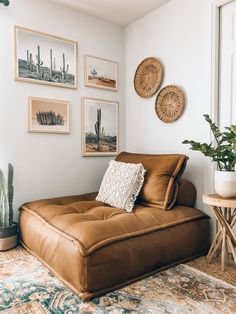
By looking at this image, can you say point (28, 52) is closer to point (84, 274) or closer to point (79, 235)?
point (79, 235)

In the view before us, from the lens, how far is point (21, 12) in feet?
8.39

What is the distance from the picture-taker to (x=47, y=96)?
106 inches

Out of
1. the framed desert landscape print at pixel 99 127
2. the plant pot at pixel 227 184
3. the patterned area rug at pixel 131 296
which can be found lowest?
the patterned area rug at pixel 131 296

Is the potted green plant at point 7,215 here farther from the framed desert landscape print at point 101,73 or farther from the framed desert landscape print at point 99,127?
the framed desert landscape print at point 101,73

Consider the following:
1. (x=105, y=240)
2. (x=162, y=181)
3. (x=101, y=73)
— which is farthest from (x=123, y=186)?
(x=101, y=73)

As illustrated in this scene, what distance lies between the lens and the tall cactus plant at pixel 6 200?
232 centimetres

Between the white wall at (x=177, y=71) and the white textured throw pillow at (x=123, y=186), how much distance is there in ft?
1.87

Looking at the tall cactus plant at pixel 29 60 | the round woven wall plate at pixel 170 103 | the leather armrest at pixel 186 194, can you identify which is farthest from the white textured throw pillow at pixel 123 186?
the tall cactus plant at pixel 29 60

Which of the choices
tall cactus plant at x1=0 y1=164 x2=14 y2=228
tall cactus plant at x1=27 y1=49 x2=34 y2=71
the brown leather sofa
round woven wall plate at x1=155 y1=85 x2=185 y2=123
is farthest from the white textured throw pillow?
tall cactus plant at x1=27 y1=49 x2=34 y2=71

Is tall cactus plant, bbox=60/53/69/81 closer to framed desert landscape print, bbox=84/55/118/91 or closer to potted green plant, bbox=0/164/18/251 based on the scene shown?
framed desert landscape print, bbox=84/55/118/91

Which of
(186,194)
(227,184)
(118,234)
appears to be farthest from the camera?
(186,194)

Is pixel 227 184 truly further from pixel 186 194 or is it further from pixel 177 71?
pixel 177 71

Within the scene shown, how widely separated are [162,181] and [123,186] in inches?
13.0

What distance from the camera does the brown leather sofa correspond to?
1590 mm
